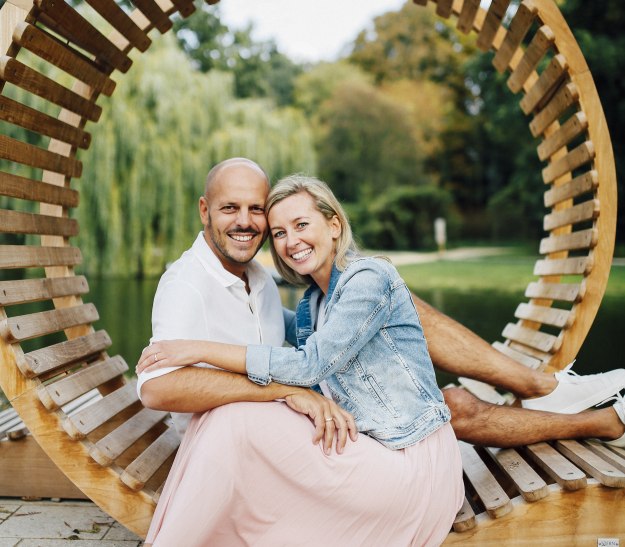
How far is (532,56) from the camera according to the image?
3738mm

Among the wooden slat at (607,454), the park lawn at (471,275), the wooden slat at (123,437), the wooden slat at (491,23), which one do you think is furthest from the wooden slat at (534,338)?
the park lawn at (471,275)

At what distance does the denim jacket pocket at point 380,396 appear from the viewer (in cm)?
243

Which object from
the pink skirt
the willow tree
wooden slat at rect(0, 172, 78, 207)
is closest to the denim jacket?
the pink skirt

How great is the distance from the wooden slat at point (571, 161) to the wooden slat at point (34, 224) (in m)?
2.82

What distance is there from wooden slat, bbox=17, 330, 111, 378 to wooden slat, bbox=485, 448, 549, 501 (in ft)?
6.55

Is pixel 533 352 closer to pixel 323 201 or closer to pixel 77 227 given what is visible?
pixel 323 201

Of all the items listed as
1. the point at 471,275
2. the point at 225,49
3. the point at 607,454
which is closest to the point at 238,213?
the point at 607,454

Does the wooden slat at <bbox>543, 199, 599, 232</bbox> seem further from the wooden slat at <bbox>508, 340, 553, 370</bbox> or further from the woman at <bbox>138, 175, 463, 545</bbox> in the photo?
the woman at <bbox>138, 175, 463, 545</bbox>

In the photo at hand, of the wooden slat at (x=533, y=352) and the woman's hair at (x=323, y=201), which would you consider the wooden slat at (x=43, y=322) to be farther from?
the wooden slat at (x=533, y=352)

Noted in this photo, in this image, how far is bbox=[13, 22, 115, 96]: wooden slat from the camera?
2611 millimetres

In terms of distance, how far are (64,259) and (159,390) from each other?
4.64 ft

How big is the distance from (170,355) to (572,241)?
2632 mm

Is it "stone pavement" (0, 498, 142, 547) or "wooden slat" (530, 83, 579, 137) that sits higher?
"wooden slat" (530, 83, 579, 137)

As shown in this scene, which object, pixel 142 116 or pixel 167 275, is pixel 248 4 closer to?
pixel 142 116
